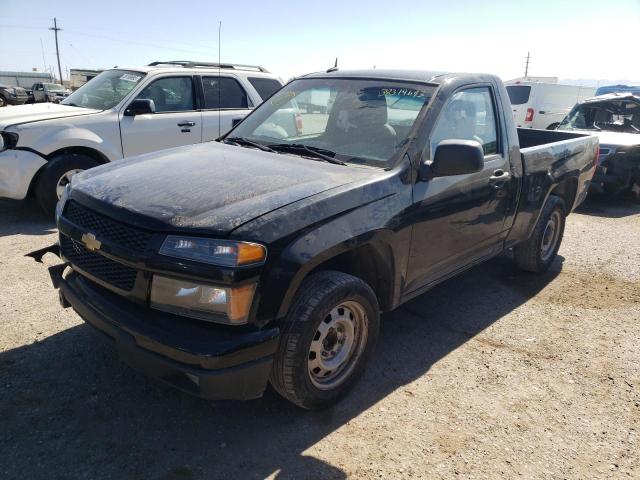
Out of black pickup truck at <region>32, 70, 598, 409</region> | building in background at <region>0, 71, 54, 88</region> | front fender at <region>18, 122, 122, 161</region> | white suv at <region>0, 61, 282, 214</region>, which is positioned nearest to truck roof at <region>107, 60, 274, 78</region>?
white suv at <region>0, 61, 282, 214</region>

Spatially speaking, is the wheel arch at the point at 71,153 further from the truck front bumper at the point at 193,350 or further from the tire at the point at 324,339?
the tire at the point at 324,339

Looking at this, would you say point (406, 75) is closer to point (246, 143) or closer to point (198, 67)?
point (246, 143)

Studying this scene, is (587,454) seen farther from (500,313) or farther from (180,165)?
(180,165)

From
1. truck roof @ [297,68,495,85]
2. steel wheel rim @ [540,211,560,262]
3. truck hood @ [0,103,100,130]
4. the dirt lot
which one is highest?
truck roof @ [297,68,495,85]

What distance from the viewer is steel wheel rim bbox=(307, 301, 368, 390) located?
273 cm

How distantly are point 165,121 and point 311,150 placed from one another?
4029 mm

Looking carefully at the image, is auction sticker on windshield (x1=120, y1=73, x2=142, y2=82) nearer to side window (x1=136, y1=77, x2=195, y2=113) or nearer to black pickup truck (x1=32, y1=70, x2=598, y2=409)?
side window (x1=136, y1=77, x2=195, y2=113)

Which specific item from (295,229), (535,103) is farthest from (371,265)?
(535,103)

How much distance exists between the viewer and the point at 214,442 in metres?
2.58

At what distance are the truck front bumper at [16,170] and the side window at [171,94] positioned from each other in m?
1.58

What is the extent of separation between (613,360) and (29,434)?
3.77 meters

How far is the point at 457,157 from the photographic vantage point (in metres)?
2.94

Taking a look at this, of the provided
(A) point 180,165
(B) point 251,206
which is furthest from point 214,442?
(A) point 180,165

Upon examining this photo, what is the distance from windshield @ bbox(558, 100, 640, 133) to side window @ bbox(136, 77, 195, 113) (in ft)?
24.0
